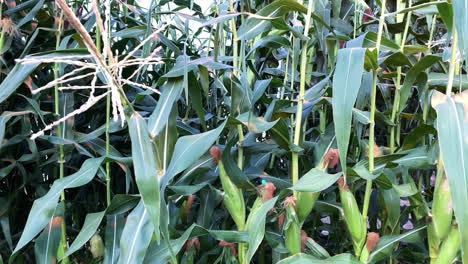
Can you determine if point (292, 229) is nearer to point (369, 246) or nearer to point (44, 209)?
point (369, 246)

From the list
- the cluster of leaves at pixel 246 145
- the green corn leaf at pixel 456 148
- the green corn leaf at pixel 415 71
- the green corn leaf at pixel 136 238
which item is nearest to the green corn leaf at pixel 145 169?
the cluster of leaves at pixel 246 145

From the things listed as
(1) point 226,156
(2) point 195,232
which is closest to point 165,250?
(2) point 195,232

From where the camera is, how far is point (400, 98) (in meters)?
0.77

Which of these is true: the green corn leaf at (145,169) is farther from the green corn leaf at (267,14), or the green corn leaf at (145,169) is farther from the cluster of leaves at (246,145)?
the green corn leaf at (267,14)

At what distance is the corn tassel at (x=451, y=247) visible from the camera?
59 cm

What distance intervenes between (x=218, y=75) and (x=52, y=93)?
37 centimetres

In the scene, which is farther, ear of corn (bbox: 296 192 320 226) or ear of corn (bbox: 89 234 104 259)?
ear of corn (bbox: 89 234 104 259)

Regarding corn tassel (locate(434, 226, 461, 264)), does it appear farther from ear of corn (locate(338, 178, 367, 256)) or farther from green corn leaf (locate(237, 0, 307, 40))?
green corn leaf (locate(237, 0, 307, 40))

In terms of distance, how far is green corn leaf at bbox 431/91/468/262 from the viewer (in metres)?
0.44

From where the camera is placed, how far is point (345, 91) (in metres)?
0.52

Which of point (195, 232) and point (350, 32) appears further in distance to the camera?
point (350, 32)

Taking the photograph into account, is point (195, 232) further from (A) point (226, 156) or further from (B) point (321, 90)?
(B) point (321, 90)

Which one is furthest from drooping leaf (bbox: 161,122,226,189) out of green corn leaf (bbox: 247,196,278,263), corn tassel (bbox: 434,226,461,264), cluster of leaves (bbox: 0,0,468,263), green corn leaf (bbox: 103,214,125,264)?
corn tassel (bbox: 434,226,461,264)

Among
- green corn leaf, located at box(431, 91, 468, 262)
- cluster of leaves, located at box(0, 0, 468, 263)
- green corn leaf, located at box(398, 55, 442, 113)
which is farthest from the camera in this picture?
green corn leaf, located at box(398, 55, 442, 113)
